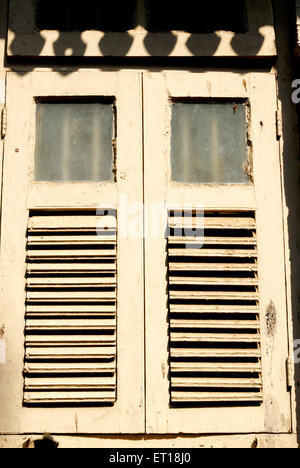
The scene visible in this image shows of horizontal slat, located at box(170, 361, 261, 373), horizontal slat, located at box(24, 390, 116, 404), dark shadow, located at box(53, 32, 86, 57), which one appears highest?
dark shadow, located at box(53, 32, 86, 57)

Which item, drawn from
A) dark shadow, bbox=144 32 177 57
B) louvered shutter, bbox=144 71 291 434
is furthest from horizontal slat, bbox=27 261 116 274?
dark shadow, bbox=144 32 177 57

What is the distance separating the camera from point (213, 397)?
3.23 metres

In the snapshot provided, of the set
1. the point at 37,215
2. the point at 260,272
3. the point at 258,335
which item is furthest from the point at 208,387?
the point at 37,215

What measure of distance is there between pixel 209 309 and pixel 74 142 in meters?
1.36

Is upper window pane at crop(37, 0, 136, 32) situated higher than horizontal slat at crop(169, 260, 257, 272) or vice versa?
upper window pane at crop(37, 0, 136, 32)

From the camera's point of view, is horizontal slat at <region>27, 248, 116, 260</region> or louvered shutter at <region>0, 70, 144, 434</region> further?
horizontal slat at <region>27, 248, 116, 260</region>

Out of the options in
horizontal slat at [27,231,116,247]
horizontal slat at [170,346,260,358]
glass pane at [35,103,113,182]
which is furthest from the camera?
glass pane at [35,103,113,182]

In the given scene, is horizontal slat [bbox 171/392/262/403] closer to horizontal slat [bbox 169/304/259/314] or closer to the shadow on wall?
horizontal slat [bbox 169/304/259/314]

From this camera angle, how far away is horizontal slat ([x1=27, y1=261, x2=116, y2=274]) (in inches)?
131

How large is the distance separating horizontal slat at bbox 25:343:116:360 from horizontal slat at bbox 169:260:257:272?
61cm

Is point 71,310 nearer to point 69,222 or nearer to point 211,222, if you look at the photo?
point 69,222

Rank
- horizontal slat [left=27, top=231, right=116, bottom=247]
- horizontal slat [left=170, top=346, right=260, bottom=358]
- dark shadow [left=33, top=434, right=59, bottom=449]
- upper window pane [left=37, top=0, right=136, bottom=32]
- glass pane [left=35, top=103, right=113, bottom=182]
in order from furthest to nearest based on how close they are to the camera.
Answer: upper window pane [left=37, top=0, right=136, bottom=32] < glass pane [left=35, top=103, right=113, bottom=182] < horizontal slat [left=27, top=231, right=116, bottom=247] < horizontal slat [left=170, top=346, right=260, bottom=358] < dark shadow [left=33, top=434, right=59, bottom=449]

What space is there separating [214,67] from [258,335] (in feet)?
5.72
